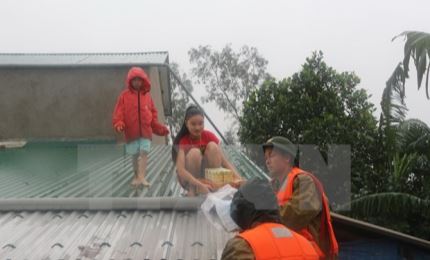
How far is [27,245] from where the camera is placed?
3.79 metres

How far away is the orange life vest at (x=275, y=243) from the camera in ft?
9.21

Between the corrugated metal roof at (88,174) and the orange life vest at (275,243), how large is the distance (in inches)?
88.4

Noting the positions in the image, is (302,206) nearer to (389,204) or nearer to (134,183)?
(134,183)

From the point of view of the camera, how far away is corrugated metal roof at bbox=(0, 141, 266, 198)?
5664mm

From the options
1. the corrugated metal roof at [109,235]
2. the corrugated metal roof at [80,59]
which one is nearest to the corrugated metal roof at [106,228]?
the corrugated metal roof at [109,235]

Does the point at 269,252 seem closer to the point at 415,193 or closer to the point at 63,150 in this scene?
the point at 63,150

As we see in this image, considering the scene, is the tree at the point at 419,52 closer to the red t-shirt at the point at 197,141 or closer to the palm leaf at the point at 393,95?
the palm leaf at the point at 393,95

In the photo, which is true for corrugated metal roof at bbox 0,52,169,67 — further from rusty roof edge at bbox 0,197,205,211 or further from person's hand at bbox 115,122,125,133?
rusty roof edge at bbox 0,197,205,211

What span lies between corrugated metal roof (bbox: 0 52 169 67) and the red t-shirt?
6594 mm

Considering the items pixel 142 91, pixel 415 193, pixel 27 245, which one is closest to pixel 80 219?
pixel 27 245

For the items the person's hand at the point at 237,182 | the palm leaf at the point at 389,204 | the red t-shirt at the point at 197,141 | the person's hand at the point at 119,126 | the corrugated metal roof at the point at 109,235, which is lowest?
the palm leaf at the point at 389,204

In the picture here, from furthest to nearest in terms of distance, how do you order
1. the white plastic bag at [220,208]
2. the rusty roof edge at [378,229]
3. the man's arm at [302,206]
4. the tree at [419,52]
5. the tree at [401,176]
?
the tree at [401,176] → the tree at [419,52] → the rusty roof edge at [378,229] → the white plastic bag at [220,208] → the man's arm at [302,206]

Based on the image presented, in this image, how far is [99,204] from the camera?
472 centimetres

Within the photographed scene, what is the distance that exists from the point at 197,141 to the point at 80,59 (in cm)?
824
